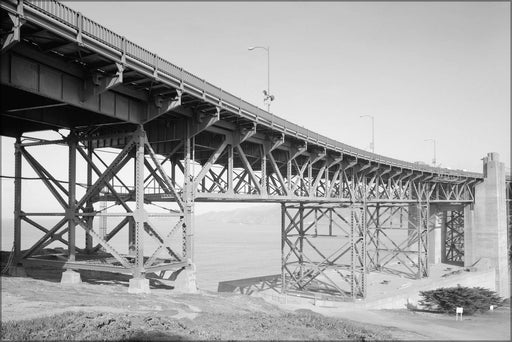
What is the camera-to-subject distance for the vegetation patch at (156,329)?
13.1 meters

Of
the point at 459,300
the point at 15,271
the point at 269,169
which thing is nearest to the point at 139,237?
the point at 15,271

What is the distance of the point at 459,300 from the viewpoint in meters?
33.8

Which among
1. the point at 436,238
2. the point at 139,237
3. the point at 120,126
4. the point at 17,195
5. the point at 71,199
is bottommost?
the point at 436,238

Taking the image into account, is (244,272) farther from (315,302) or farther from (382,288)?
(315,302)

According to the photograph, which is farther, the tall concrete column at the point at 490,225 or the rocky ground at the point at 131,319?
the tall concrete column at the point at 490,225

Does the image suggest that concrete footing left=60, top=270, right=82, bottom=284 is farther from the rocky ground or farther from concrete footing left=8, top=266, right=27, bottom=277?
concrete footing left=8, top=266, right=27, bottom=277

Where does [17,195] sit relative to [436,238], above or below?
above

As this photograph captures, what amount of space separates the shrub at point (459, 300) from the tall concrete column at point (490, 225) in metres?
23.3

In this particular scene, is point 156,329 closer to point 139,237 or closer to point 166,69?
point 139,237

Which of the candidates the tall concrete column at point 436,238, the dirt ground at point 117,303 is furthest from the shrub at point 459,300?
the tall concrete column at point 436,238

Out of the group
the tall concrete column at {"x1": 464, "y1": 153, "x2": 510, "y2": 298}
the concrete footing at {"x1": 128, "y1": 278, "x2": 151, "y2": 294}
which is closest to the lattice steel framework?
the tall concrete column at {"x1": 464, "y1": 153, "x2": 510, "y2": 298}

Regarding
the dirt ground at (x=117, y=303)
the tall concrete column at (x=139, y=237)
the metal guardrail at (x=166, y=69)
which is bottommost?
the dirt ground at (x=117, y=303)

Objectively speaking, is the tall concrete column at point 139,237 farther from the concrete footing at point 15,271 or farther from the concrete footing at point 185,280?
the concrete footing at point 15,271

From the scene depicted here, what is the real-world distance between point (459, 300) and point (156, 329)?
91.2ft
